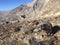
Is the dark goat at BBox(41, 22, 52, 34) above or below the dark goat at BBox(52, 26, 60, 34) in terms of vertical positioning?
above

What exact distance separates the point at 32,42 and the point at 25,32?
6.03 m

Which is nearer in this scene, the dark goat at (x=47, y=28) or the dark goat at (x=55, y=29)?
the dark goat at (x=47, y=28)

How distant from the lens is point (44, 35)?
99.5 ft

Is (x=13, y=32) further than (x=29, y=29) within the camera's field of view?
Yes

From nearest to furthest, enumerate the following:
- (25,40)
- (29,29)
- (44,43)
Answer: (44,43) < (25,40) < (29,29)

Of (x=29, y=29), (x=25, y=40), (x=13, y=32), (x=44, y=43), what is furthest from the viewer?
(x=13, y=32)

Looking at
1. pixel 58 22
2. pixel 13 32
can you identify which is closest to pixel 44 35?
pixel 58 22

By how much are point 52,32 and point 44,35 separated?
5.99 ft

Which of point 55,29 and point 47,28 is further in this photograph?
point 55,29

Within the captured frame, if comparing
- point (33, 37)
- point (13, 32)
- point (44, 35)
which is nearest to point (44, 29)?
point (44, 35)

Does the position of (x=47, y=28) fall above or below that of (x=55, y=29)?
above

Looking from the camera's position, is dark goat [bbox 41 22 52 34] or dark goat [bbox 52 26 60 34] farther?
dark goat [bbox 52 26 60 34]

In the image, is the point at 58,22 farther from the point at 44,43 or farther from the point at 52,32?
the point at 44,43

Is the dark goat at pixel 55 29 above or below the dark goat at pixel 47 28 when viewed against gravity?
below
